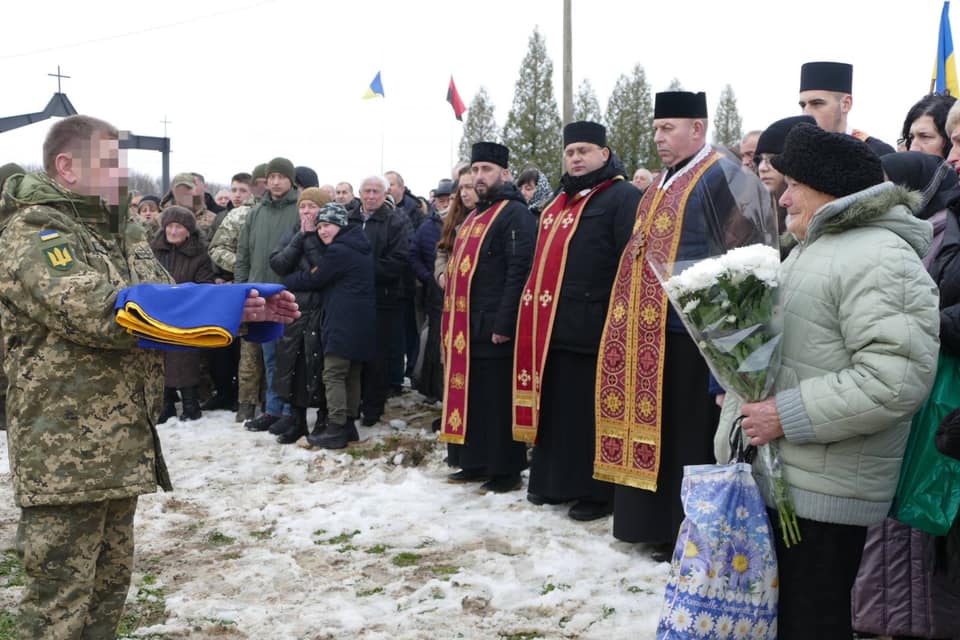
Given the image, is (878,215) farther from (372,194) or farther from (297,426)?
(372,194)

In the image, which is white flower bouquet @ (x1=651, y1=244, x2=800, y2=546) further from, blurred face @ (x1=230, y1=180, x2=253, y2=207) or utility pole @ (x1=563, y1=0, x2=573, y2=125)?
utility pole @ (x1=563, y1=0, x2=573, y2=125)

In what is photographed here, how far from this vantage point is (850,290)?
266 centimetres

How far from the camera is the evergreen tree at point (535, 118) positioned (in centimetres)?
3481

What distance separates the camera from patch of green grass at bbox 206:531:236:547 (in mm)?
5344

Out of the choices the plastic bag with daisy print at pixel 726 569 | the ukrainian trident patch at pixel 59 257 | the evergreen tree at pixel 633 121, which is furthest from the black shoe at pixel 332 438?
Answer: the evergreen tree at pixel 633 121

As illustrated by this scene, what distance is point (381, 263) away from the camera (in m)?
8.47

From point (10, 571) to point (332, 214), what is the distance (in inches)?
144

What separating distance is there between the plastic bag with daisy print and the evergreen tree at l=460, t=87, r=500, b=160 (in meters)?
37.1

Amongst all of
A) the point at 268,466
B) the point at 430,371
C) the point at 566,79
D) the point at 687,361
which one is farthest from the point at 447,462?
the point at 566,79

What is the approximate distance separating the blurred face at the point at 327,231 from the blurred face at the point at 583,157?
2.53 m

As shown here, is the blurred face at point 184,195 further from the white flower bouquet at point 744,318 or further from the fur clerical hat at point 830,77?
the white flower bouquet at point 744,318

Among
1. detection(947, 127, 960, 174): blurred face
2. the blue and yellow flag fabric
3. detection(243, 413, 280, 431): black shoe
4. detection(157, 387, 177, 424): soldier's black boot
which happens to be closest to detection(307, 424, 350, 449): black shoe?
detection(243, 413, 280, 431): black shoe

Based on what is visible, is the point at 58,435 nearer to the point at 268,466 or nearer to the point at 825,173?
the point at 825,173

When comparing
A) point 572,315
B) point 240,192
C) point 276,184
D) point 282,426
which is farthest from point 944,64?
point 240,192
